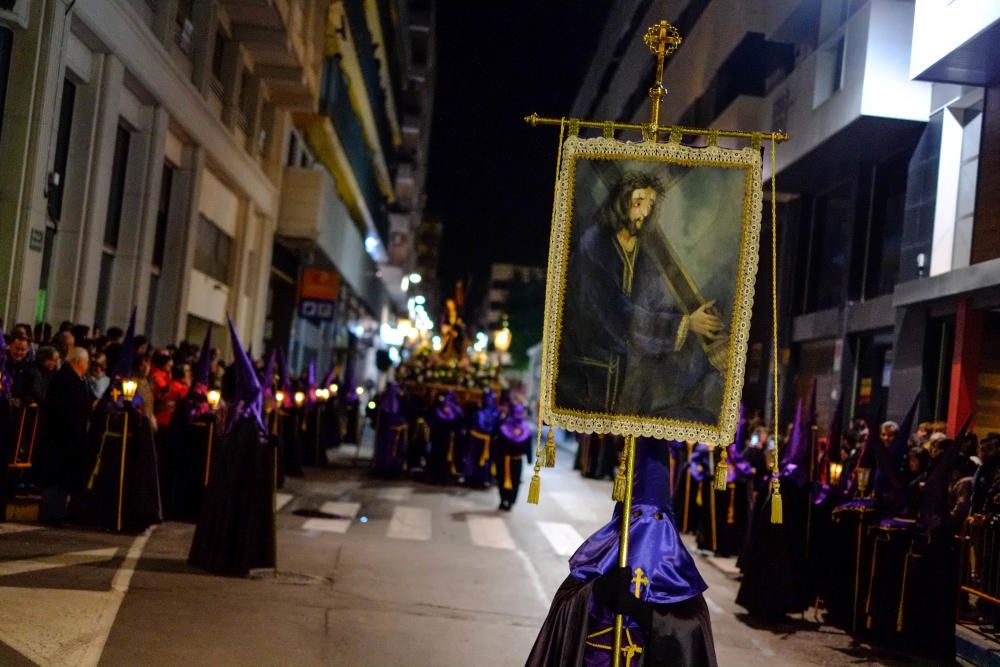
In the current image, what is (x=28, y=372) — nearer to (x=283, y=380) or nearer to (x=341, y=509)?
(x=341, y=509)

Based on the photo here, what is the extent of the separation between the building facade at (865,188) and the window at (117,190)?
12595 millimetres

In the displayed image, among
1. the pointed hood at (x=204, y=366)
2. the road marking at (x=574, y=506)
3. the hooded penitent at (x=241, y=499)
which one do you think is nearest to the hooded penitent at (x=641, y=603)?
the hooded penitent at (x=241, y=499)

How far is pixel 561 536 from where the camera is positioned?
17.1 metres

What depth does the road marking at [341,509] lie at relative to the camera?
1744 cm

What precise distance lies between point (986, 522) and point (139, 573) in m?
8.00

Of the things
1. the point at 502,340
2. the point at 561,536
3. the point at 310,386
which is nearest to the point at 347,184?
the point at 502,340

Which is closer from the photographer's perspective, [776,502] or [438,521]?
[776,502]

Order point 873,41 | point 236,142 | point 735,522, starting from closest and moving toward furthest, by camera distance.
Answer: point 735,522 → point 873,41 → point 236,142

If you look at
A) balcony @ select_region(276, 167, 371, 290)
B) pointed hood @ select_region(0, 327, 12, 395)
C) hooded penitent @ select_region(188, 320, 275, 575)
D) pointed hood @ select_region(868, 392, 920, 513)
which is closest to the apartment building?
balcony @ select_region(276, 167, 371, 290)

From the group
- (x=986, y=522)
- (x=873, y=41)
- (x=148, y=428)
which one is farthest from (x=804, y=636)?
(x=873, y=41)

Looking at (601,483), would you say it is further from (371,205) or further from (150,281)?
(371,205)

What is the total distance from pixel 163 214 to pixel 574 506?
33.7 ft

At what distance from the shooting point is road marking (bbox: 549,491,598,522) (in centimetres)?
2025

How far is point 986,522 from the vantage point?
35.9 feet
